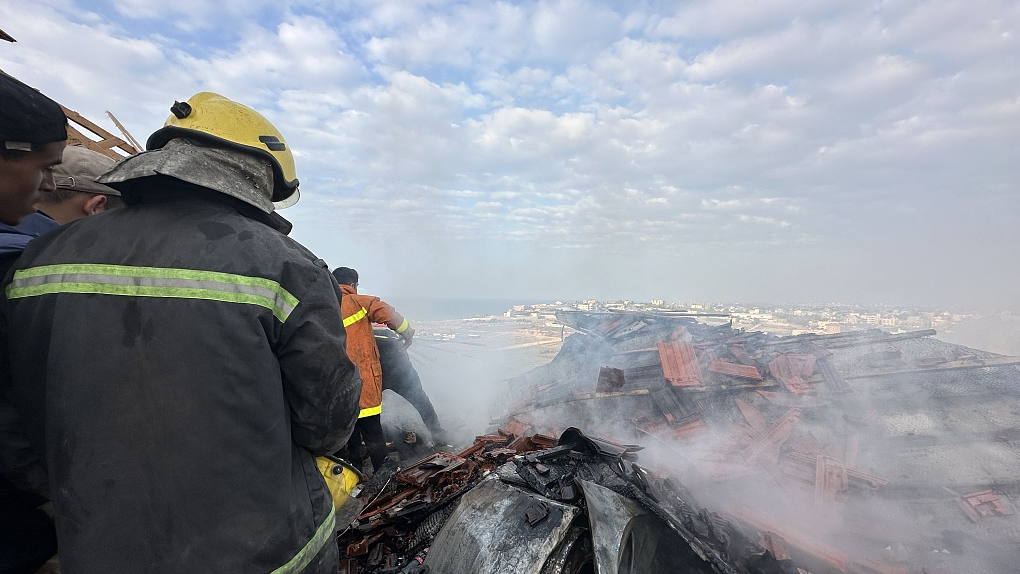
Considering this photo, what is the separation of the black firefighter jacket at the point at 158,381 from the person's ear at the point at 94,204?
2.86 ft

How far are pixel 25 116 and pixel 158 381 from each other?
1.05m

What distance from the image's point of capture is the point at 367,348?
4719 mm

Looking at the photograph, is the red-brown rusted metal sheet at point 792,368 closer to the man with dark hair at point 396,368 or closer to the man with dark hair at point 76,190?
the man with dark hair at point 396,368

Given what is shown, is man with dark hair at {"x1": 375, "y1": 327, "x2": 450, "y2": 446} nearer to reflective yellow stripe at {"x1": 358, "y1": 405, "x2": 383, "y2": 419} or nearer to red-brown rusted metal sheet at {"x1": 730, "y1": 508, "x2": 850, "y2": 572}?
reflective yellow stripe at {"x1": 358, "y1": 405, "x2": 383, "y2": 419}

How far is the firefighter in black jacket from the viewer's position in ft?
3.96

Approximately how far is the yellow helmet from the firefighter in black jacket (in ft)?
0.15

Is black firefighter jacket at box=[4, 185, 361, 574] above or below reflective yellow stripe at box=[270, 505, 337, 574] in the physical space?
above

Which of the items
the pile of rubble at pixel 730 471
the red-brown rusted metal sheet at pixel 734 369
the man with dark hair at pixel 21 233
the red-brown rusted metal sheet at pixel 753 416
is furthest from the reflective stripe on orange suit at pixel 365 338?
the red-brown rusted metal sheet at pixel 734 369

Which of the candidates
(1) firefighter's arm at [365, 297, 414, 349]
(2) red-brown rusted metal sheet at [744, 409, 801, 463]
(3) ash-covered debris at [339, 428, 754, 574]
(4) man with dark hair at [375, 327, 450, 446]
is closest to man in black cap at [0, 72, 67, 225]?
(3) ash-covered debris at [339, 428, 754, 574]

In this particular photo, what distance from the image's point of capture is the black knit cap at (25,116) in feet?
4.56

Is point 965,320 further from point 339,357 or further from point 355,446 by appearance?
point 339,357

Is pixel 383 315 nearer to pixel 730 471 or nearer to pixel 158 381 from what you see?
pixel 158 381

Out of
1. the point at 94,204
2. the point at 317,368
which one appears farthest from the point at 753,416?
the point at 94,204

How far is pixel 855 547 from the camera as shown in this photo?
448 centimetres
